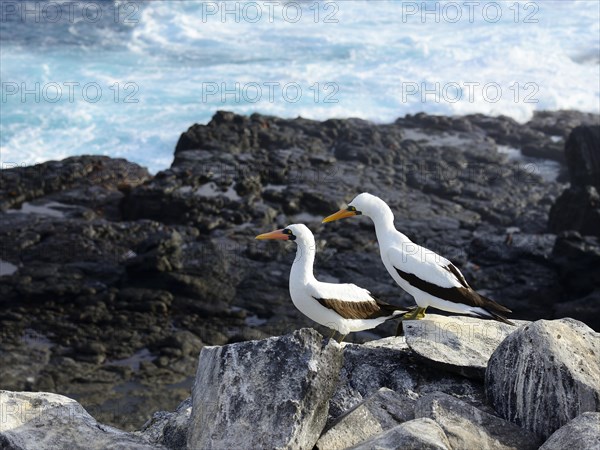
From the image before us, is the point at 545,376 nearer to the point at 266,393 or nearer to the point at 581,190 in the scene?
the point at 266,393

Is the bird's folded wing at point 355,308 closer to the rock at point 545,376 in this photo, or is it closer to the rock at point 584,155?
the rock at point 545,376

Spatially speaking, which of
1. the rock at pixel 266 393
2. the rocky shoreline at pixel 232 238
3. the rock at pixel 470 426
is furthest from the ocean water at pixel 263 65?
the rock at pixel 470 426

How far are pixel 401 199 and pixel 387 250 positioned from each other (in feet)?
45.6

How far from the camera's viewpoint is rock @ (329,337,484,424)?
8.82 meters

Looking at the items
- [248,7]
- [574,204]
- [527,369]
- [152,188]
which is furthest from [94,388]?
[248,7]

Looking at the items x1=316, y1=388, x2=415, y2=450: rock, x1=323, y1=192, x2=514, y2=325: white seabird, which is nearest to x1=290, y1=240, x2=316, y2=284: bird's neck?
x1=323, y1=192, x2=514, y2=325: white seabird

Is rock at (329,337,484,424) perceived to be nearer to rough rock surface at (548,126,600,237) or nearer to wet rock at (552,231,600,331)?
wet rock at (552,231,600,331)

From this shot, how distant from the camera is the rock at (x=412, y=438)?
6.71 m

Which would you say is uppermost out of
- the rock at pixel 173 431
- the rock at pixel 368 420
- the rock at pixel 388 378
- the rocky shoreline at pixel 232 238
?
the rock at pixel 368 420

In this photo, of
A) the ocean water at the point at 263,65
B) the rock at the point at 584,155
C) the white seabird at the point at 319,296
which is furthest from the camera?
the ocean water at the point at 263,65

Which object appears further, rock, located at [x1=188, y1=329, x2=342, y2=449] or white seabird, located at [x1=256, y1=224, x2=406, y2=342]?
white seabird, located at [x1=256, y1=224, x2=406, y2=342]

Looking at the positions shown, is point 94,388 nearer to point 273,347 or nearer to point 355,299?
point 355,299

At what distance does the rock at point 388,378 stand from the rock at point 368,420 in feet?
1.62

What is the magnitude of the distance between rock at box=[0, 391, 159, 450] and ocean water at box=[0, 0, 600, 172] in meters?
21.5
